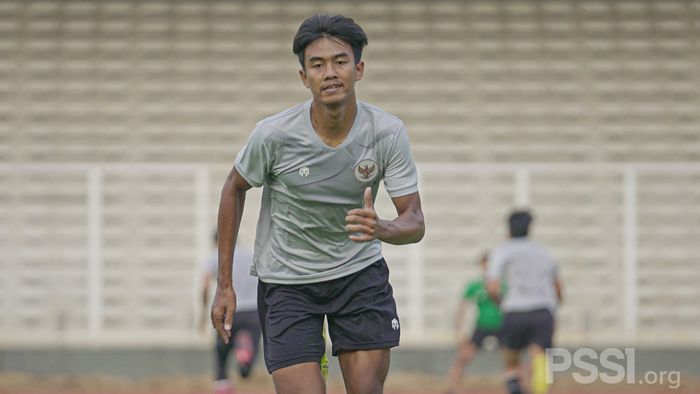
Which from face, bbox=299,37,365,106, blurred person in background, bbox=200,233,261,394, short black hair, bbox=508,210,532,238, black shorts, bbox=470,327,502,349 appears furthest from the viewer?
black shorts, bbox=470,327,502,349

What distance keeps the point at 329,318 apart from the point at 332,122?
85 centimetres

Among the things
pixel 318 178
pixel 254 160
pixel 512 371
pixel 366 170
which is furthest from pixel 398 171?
pixel 512 371

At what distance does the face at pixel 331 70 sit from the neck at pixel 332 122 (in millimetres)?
60

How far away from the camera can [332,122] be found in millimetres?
6043

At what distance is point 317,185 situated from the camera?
612 centimetres

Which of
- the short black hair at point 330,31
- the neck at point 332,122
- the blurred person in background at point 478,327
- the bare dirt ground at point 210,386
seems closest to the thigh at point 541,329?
the blurred person in background at point 478,327

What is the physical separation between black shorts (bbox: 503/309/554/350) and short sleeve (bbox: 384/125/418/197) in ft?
20.2

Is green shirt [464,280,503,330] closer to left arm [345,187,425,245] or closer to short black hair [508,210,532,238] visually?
short black hair [508,210,532,238]

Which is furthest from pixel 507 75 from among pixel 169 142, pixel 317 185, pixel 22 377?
pixel 317 185

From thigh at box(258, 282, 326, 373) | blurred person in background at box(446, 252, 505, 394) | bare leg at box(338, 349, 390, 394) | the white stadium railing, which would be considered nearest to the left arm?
thigh at box(258, 282, 326, 373)

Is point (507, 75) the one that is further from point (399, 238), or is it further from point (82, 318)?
point (399, 238)

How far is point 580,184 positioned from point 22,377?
657 cm

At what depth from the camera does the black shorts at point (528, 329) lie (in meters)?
12.1

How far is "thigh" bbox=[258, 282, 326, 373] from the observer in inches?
241
